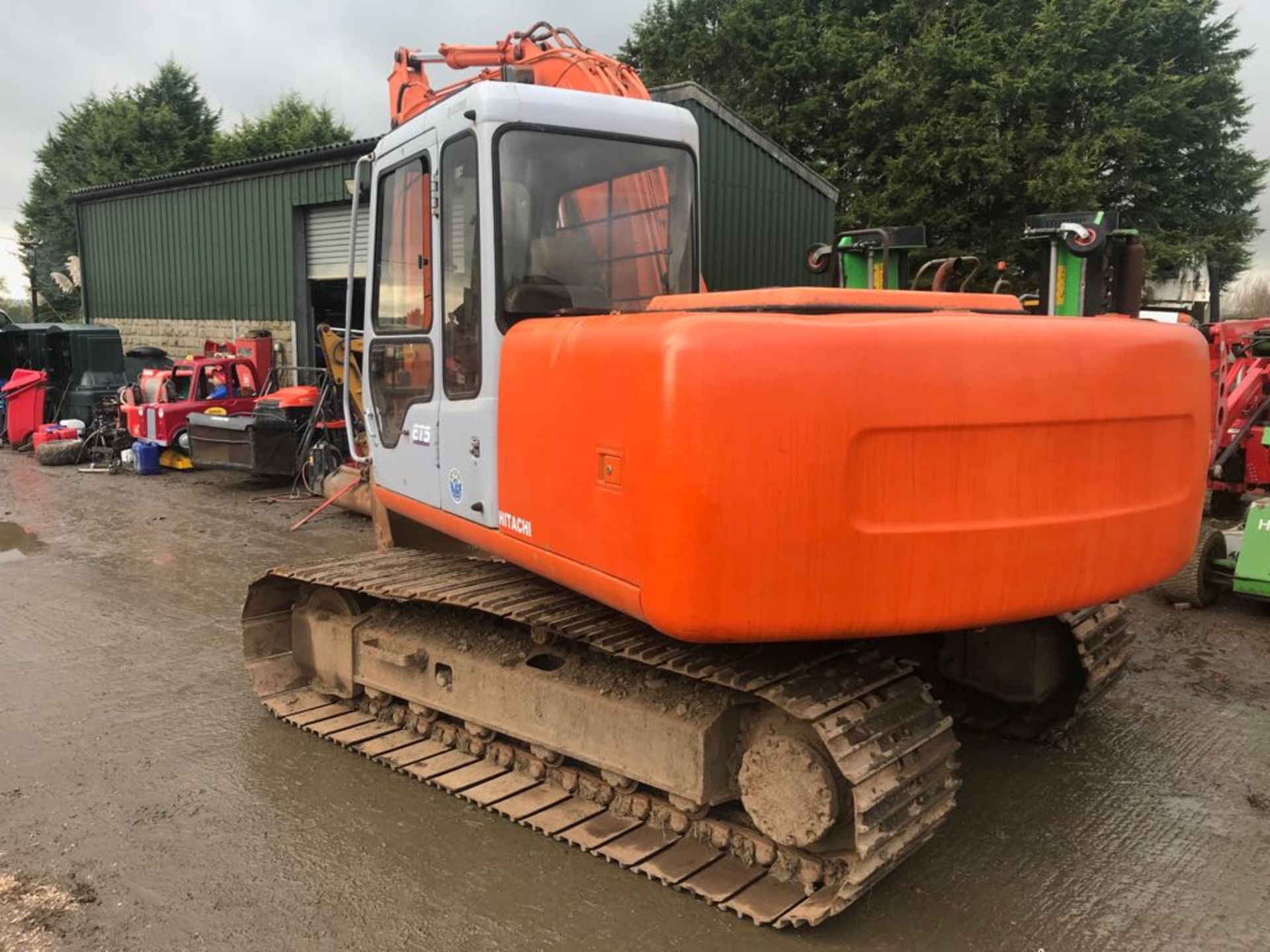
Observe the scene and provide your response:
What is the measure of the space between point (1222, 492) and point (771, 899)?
29.0 ft

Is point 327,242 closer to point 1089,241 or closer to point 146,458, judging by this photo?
point 146,458

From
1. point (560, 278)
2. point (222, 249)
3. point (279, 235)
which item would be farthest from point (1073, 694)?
point (222, 249)

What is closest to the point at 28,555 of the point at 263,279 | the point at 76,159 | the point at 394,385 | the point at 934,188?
the point at 394,385

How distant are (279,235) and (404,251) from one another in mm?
13922

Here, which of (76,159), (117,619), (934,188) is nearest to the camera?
(117,619)

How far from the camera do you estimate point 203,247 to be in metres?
18.7

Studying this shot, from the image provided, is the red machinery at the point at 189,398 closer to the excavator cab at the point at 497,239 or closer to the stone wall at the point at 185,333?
the stone wall at the point at 185,333

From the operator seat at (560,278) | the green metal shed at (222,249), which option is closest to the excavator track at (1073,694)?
the operator seat at (560,278)

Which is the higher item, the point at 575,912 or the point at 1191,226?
the point at 1191,226

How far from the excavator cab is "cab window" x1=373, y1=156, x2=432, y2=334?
0.01 meters

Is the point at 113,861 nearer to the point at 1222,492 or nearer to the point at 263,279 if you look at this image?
the point at 1222,492

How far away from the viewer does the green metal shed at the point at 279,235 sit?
1390 cm

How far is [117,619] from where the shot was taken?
21.3ft

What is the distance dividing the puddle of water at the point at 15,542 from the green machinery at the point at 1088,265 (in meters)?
8.12
